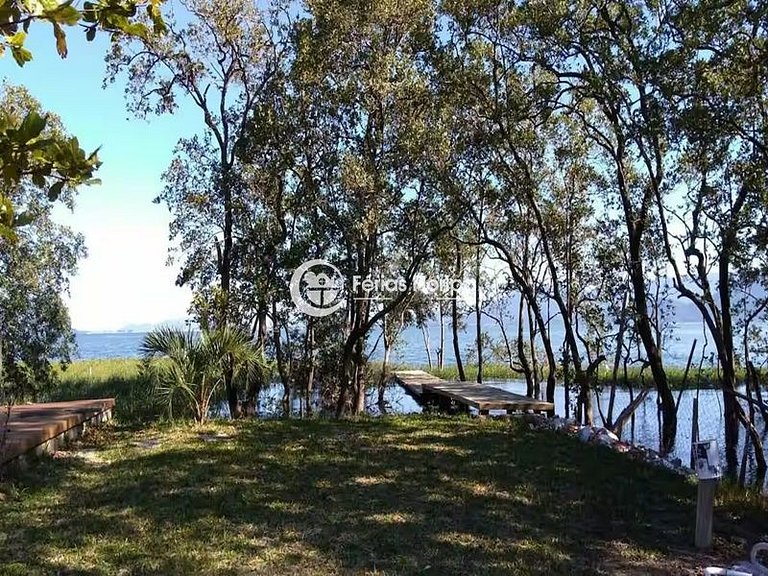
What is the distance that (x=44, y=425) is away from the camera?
218 inches

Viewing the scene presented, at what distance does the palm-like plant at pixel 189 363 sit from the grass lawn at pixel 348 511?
0.78 metres

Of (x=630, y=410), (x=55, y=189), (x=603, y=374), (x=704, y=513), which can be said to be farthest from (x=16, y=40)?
(x=603, y=374)

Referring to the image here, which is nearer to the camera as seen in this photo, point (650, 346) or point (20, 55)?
point (20, 55)

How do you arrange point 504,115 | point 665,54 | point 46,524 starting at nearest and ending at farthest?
point 46,524 < point 665,54 < point 504,115

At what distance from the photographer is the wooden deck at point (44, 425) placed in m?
4.87

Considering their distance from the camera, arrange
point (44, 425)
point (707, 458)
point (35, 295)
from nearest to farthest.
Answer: point (707, 458), point (44, 425), point (35, 295)

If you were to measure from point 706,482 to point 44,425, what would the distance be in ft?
16.7

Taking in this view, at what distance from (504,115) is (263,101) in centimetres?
332

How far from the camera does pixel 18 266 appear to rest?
9875mm

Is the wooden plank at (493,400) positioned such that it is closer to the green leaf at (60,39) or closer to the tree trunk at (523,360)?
the tree trunk at (523,360)

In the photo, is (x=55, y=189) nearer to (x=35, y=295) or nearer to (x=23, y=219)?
(x=23, y=219)

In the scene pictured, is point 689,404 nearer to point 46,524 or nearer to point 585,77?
point 585,77

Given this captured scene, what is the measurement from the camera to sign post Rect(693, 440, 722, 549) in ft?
11.0

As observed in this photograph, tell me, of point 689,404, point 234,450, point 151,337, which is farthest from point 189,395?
point 689,404
